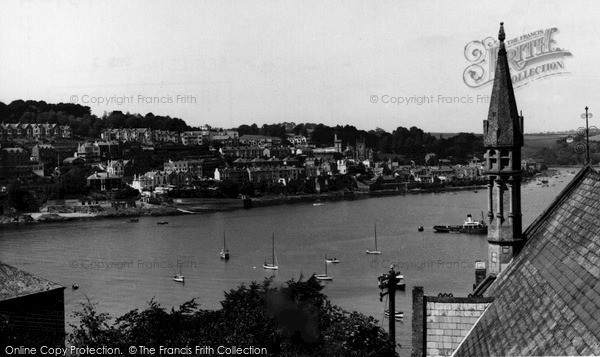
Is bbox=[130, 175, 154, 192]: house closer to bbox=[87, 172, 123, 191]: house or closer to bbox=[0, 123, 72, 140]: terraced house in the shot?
bbox=[87, 172, 123, 191]: house

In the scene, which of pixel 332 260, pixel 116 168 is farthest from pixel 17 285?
pixel 116 168

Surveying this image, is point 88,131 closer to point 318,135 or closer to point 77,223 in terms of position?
point 318,135

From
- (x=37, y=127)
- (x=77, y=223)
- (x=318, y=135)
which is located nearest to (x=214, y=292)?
(x=77, y=223)

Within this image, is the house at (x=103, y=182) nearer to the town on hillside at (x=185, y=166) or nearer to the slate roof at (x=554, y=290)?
the town on hillside at (x=185, y=166)

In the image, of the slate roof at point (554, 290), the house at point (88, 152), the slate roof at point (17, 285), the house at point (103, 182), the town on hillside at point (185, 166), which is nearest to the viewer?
the slate roof at point (554, 290)

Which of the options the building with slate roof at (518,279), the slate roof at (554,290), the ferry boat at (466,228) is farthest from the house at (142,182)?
the slate roof at (554,290)
